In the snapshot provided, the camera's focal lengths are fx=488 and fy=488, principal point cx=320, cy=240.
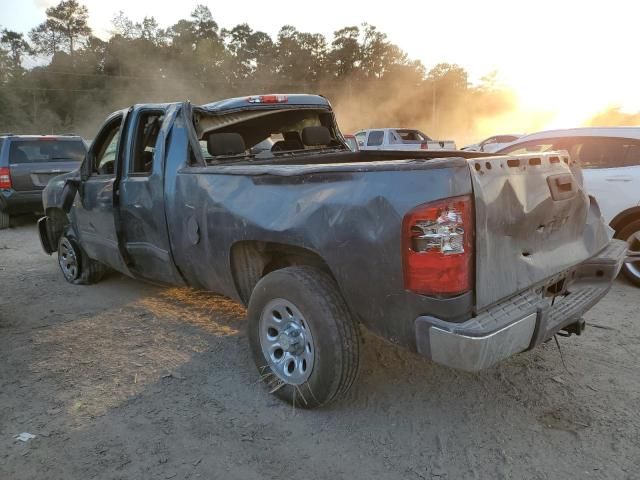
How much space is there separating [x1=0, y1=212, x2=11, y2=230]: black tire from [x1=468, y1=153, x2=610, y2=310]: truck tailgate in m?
9.70

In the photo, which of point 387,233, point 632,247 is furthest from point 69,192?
point 632,247

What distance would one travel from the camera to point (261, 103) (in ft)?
13.7

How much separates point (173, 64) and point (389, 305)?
50775 mm

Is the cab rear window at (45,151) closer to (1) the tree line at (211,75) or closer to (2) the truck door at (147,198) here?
(2) the truck door at (147,198)

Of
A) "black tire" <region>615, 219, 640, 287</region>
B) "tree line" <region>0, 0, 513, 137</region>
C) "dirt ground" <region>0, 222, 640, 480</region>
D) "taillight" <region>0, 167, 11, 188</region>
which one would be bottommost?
"dirt ground" <region>0, 222, 640, 480</region>

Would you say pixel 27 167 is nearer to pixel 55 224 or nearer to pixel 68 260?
pixel 55 224

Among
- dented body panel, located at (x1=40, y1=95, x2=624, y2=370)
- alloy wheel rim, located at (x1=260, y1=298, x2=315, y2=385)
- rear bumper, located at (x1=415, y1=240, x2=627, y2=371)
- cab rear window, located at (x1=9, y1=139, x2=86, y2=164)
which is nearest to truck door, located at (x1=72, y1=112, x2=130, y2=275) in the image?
dented body panel, located at (x1=40, y1=95, x2=624, y2=370)

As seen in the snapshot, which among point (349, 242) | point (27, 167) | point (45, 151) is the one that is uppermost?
point (45, 151)

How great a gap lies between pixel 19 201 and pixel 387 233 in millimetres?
8939

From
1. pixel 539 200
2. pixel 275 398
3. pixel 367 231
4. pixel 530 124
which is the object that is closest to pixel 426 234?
pixel 367 231

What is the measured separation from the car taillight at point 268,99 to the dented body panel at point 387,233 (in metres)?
0.29

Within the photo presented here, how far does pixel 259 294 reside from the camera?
2967 mm

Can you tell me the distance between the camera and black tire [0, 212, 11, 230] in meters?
9.34

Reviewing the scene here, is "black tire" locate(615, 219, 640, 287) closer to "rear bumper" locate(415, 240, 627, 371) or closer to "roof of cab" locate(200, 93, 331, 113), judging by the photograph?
"rear bumper" locate(415, 240, 627, 371)
